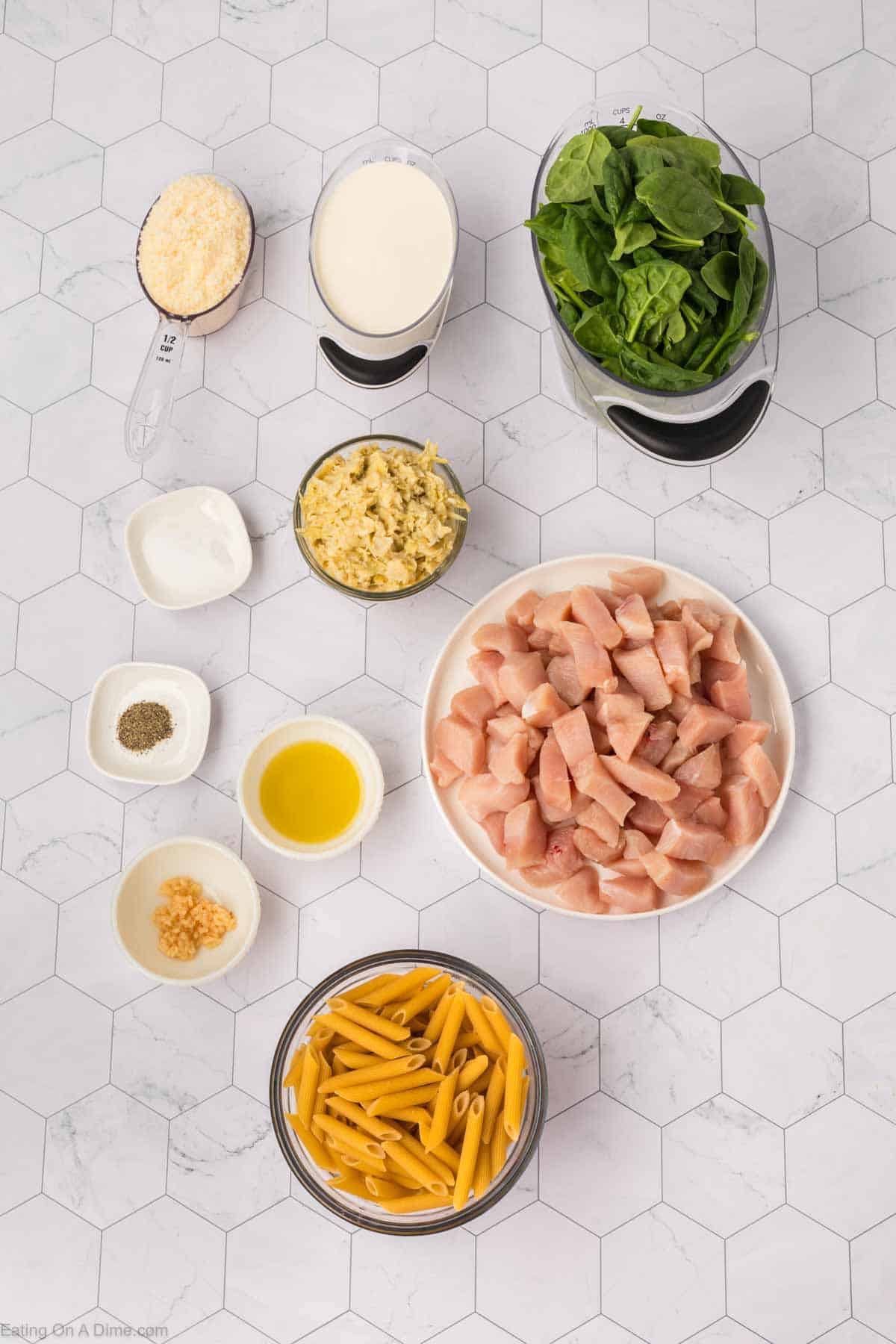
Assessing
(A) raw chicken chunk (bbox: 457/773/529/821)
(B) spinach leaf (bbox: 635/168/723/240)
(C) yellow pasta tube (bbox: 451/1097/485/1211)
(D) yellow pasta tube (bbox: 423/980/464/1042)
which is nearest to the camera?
(B) spinach leaf (bbox: 635/168/723/240)

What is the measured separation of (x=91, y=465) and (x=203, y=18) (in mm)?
965

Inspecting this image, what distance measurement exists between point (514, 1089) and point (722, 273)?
136 centimetres

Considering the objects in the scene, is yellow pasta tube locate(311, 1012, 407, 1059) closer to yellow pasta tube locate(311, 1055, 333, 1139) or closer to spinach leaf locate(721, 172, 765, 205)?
yellow pasta tube locate(311, 1055, 333, 1139)

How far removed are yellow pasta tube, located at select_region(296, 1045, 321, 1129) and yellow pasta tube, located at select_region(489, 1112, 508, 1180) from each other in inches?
12.1

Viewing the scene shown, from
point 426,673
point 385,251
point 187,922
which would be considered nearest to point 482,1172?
point 187,922

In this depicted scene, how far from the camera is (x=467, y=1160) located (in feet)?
5.97

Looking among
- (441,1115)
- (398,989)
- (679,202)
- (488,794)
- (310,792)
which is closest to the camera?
(679,202)

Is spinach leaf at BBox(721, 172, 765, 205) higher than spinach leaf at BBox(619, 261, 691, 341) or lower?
higher

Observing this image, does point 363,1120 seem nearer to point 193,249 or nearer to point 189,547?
point 189,547

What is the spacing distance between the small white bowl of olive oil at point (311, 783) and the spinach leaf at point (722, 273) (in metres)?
1.00


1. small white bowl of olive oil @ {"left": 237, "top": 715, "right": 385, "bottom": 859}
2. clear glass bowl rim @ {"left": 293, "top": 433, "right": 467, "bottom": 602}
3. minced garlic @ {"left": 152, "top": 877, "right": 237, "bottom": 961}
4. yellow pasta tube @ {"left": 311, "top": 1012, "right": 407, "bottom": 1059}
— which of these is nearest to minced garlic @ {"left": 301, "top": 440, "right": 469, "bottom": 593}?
clear glass bowl rim @ {"left": 293, "top": 433, "right": 467, "bottom": 602}

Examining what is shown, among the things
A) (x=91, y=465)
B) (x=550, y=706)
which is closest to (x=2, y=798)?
(x=91, y=465)

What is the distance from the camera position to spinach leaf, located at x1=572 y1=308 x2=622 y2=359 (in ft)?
6.05

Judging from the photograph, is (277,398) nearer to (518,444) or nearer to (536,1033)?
(518,444)
